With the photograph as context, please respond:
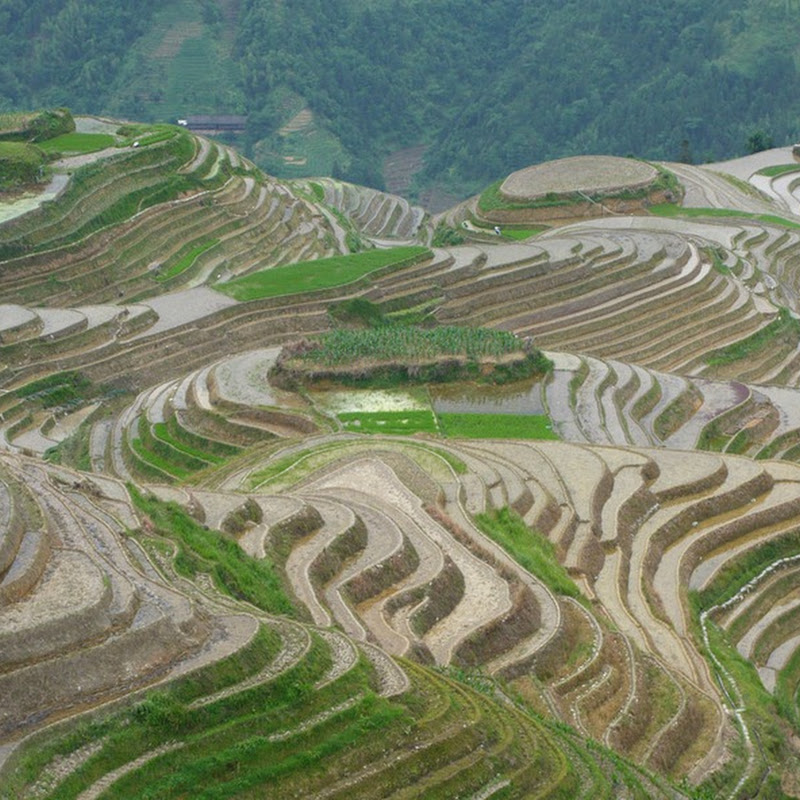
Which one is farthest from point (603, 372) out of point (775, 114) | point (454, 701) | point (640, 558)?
point (775, 114)

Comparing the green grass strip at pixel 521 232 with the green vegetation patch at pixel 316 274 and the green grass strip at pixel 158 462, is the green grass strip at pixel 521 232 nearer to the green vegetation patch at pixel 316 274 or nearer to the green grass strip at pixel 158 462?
the green vegetation patch at pixel 316 274

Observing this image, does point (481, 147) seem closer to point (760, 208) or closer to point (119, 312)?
point (760, 208)

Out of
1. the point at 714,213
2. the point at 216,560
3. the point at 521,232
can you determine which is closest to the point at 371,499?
the point at 216,560

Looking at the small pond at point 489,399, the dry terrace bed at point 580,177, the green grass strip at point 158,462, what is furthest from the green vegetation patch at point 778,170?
the green grass strip at point 158,462

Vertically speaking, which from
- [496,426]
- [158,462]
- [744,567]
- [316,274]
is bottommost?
[744,567]

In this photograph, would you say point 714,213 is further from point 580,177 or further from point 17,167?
point 17,167

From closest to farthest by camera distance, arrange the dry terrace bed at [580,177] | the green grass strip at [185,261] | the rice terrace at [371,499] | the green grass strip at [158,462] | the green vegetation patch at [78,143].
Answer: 1. the rice terrace at [371,499]
2. the green grass strip at [158,462]
3. the green grass strip at [185,261]
4. the green vegetation patch at [78,143]
5. the dry terrace bed at [580,177]
